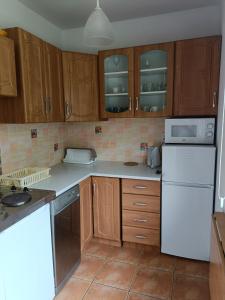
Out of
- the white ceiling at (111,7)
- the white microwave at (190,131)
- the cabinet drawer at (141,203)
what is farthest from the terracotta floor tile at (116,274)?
the white ceiling at (111,7)

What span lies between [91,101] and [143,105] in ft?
1.90

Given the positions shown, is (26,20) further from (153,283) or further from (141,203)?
(153,283)

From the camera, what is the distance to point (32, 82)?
187 cm

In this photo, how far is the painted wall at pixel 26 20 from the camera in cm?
192

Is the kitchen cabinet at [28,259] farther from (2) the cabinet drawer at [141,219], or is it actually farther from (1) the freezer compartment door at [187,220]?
(1) the freezer compartment door at [187,220]

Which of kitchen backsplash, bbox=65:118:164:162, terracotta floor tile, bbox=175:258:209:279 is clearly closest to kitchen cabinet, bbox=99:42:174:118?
kitchen backsplash, bbox=65:118:164:162

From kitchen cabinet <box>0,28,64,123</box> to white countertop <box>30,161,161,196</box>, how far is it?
56 centimetres

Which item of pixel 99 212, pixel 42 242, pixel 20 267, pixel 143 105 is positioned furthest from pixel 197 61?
pixel 20 267

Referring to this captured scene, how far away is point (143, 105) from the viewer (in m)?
2.35

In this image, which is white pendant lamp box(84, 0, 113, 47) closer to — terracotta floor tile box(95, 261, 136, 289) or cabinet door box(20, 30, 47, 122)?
cabinet door box(20, 30, 47, 122)

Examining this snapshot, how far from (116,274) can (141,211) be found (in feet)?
2.05

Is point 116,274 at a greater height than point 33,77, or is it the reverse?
point 33,77

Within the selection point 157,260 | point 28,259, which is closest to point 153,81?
point 157,260

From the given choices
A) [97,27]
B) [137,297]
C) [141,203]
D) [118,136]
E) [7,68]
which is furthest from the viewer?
[118,136]
